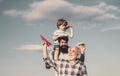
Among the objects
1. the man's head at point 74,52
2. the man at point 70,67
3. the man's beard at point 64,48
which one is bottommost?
the man at point 70,67

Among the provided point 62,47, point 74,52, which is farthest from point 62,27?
point 74,52

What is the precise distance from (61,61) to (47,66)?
524mm

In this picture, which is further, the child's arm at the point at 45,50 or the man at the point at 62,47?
the man at the point at 62,47

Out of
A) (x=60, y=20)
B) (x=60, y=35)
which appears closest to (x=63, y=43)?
(x=60, y=35)

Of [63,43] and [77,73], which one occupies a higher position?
[63,43]

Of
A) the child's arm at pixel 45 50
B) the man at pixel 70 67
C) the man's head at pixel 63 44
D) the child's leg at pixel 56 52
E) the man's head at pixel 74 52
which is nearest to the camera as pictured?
the man's head at pixel 74 52

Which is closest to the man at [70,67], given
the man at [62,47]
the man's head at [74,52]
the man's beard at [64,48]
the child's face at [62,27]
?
the man's head at [74,52]

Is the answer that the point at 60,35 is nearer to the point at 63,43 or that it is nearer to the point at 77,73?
the point at 63,43

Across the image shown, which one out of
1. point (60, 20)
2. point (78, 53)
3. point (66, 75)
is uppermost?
point (60, 20)

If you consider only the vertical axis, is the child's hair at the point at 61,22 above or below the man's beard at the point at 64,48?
above

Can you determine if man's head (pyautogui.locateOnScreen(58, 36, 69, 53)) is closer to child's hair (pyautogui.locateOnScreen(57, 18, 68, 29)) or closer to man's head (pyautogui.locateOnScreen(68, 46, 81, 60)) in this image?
child's hair (pyautogui.locateOnScreen(57, 18, 68, 29))

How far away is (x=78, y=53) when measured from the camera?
7.50 metres

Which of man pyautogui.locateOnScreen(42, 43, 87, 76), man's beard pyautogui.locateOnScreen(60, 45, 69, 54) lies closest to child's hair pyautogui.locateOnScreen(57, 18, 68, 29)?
man's beard pyautogui.locateOnScreen(60, 45, 69, 54)

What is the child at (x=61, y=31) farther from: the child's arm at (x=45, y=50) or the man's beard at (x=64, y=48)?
the child's arm at (x=45, y=50)
